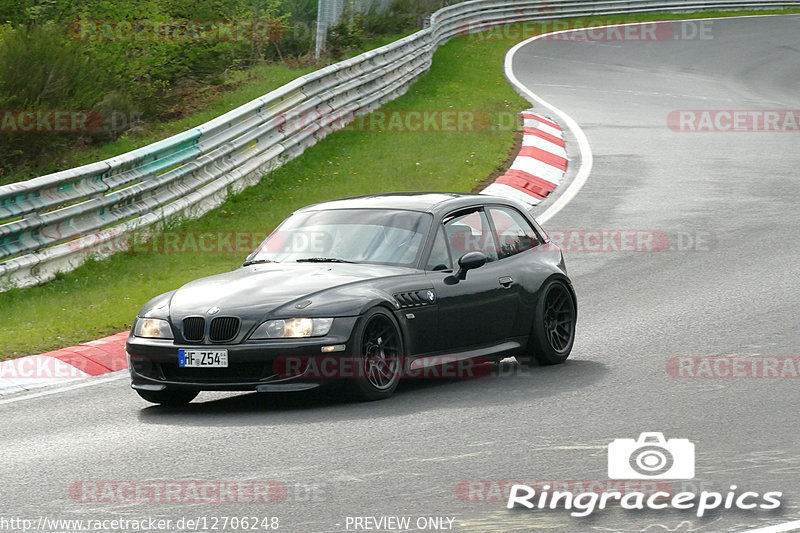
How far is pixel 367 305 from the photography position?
8359 millimetres

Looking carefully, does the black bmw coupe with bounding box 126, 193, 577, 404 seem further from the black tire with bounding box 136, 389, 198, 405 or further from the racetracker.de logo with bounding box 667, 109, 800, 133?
the racetracker.de logo with bounding box 667, 109, 800, 133

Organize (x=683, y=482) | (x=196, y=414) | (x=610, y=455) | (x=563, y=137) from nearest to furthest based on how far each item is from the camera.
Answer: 1. (x=683, y=482)
2. (x=610, y=455)
3. (x=196, y=414)
4. (x=563, y=137)

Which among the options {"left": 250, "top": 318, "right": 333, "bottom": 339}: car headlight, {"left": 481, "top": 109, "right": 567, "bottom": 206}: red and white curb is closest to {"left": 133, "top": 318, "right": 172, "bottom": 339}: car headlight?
{"left": 250, "top": 318, "right": 333, "bottom": 339}: car headlight

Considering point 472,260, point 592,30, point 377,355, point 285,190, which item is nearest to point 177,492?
point 377,355

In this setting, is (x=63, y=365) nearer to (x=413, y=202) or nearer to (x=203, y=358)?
(x=203, y=358)

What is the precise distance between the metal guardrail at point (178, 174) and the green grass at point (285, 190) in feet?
0.70

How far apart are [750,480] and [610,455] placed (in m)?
0.81

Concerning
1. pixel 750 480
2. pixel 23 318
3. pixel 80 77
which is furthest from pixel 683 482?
pixel 80 77

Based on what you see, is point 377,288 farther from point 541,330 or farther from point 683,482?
point 683,482

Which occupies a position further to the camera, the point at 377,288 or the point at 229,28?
the point at 229,28

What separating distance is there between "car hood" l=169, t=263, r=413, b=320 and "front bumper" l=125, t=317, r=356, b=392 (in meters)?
0.23

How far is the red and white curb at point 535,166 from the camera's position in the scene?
57.6 ft

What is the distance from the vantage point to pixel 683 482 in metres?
6.25

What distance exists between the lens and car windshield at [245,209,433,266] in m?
9.33
